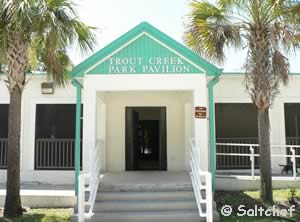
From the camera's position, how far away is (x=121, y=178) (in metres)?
9.49

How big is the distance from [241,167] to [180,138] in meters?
2.56

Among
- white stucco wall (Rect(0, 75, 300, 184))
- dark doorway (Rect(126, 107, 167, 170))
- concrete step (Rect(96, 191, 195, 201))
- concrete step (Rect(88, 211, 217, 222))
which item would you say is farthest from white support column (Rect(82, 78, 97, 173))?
dark doorway (Rect(126, 107, 167, 170))

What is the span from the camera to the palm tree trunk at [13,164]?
7762 mm

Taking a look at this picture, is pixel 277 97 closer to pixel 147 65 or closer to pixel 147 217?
pixel 147 65

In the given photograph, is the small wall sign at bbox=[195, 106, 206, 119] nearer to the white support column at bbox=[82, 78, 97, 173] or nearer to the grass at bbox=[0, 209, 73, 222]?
the white support column at bbox=[82, 78, 97, 173]

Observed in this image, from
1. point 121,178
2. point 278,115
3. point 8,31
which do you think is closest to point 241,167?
point 278,115

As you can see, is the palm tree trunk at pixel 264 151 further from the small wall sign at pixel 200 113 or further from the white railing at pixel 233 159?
the white railing at pixel 233 159

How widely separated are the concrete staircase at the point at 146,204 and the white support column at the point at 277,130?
5242 mm

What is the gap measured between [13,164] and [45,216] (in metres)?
1.46

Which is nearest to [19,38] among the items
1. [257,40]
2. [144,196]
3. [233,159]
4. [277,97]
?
[144,196]

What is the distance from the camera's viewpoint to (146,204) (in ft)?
25.6

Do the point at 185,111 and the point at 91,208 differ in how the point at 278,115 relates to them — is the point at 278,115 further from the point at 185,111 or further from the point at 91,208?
the point at 91,208

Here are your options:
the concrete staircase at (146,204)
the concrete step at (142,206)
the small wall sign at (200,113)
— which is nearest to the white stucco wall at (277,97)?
the small wall sign at (200,113)

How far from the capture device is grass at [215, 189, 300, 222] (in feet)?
25.5
